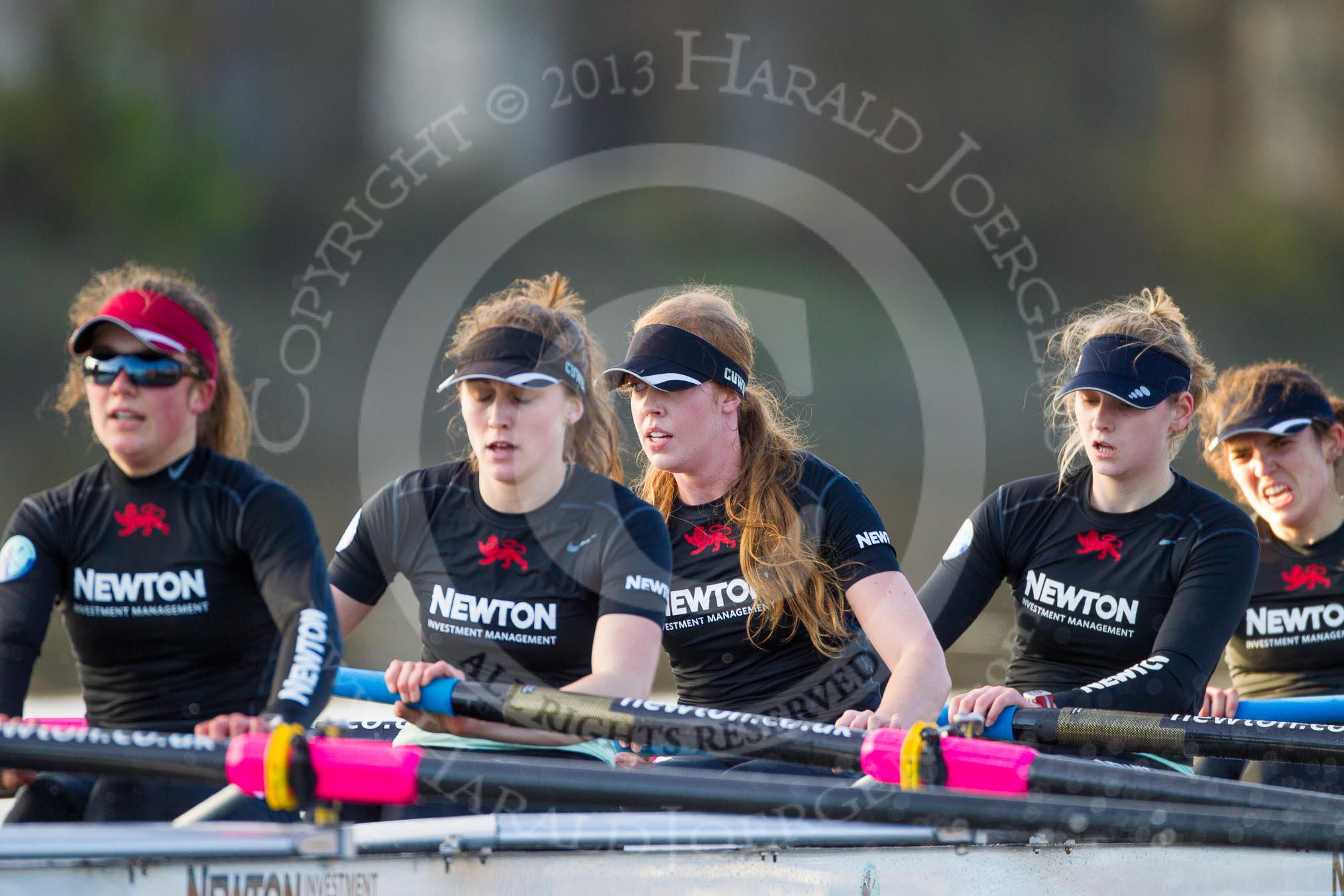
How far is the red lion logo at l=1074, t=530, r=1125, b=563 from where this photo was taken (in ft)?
12.3

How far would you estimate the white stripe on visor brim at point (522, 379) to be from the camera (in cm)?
318

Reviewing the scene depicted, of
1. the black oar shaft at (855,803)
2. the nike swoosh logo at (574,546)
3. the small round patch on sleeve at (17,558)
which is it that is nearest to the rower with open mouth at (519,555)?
the nike swoosh logo at (574,546)

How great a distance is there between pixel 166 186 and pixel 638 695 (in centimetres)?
1529

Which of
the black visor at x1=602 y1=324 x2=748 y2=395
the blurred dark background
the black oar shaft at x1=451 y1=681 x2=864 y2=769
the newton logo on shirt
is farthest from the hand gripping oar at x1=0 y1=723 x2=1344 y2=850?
the blurred dark background

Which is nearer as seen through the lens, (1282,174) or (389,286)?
(389,286)

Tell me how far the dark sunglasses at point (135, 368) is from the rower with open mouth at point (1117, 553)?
192 cm

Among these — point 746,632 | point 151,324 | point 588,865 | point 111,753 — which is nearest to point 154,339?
point 151,324

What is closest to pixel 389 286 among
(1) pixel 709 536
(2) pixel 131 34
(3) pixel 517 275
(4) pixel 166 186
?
(3) pixel 517 275

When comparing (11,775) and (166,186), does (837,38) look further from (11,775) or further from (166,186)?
(11,775)

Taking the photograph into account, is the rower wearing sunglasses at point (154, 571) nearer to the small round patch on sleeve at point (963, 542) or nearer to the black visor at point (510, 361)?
the black visor at point (510, 361)

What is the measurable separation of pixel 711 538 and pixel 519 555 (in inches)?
22.6

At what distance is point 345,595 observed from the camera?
3.42 m

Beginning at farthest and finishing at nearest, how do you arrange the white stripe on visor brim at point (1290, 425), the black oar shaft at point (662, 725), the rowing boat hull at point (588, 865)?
the white stripe on visor brim at point (1290, 425) < the black oar shaft at point (662, 725) < the rowing boat hull at point (588, 865)

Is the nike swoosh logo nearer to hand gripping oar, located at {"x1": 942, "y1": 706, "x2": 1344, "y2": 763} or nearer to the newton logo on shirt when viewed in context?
the newton logo on shirt
